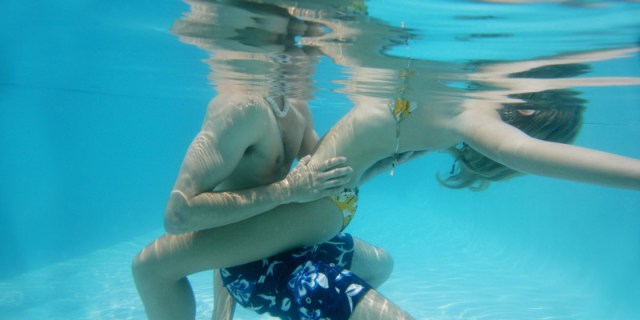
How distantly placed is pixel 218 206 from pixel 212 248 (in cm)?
44

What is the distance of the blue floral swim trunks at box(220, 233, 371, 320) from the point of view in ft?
9.71

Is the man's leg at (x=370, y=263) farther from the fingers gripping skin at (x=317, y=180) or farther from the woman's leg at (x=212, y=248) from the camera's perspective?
the fingers gripping skin at (x=317, y=180)

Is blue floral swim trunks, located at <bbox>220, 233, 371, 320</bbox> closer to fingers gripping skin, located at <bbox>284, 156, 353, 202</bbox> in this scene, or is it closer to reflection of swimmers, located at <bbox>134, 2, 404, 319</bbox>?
reflection of swimmers, located at <bbox>134, 2, 404, 319</bbox>

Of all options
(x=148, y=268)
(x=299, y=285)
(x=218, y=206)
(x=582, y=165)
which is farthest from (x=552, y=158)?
(x=148, y=268)

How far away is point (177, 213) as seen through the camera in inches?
118

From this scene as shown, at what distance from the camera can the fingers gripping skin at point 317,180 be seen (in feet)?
11.0

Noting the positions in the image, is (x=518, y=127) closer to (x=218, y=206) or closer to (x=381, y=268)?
(x=381, y=268)

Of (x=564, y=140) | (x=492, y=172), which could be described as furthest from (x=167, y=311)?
(x=564, y=140)

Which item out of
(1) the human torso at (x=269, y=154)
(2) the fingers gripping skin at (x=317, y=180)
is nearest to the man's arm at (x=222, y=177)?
(2) the fingers gripping skin at (x=317, y=180)

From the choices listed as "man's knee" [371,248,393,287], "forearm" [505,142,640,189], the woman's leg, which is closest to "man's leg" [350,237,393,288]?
"man's knee" [371,248,393,287]

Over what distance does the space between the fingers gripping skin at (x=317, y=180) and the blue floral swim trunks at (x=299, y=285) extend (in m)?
0.59

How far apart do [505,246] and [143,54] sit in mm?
18425

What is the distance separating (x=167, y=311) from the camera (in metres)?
3.56

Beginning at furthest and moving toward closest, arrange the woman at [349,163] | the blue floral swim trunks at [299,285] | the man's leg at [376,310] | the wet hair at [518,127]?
the wet hair at [518,127]
the woman at [349,163]
the blue floral swim trunks at [299,285]
the man's leg at [376,310]
